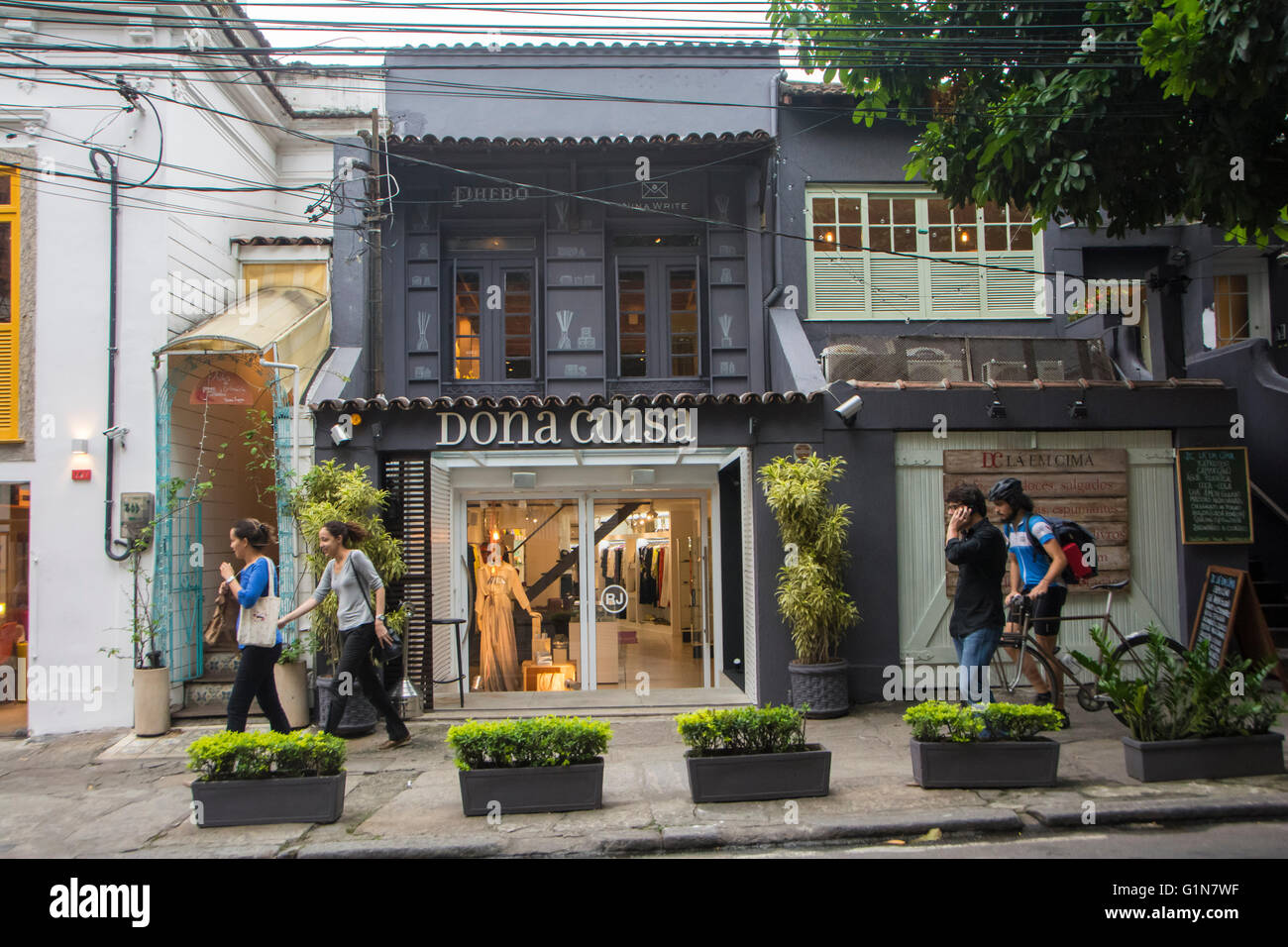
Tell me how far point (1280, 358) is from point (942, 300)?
551cm

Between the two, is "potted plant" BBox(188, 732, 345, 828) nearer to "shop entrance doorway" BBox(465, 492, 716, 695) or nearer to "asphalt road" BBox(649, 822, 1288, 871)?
"asphalt road" BBox(649, 822, 1288, 871)

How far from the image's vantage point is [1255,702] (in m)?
6.64

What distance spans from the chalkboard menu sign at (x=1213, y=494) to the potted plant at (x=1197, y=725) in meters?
3.71

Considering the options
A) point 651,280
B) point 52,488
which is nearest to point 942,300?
point 651,280

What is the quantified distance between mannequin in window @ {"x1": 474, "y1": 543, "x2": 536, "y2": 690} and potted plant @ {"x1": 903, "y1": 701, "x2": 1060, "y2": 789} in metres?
5.87

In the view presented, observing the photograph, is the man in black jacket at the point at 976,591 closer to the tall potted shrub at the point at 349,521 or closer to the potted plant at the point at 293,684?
the tall potted shrub at the point at 349,521

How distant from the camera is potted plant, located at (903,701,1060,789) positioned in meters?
6.55

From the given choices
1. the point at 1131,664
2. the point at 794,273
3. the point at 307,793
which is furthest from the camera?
the point at 794,273

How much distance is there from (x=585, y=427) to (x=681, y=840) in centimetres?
481

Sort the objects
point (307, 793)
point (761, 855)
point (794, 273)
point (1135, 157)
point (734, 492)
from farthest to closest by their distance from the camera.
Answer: point (794, 273), point (734, 492), point (1135, 157), point (307, 793), point (761, 855)

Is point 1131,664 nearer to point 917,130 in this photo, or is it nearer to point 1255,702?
point 1255,702

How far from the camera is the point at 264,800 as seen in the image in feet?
20.7

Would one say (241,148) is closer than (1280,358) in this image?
Yes

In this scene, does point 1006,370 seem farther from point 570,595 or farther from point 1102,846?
point 1102,846
